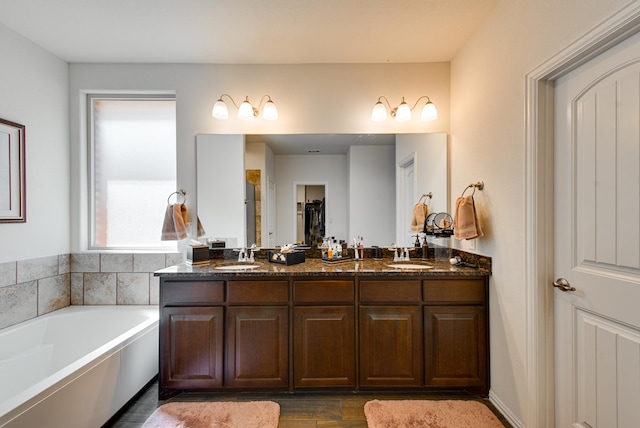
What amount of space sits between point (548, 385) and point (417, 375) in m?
0.74

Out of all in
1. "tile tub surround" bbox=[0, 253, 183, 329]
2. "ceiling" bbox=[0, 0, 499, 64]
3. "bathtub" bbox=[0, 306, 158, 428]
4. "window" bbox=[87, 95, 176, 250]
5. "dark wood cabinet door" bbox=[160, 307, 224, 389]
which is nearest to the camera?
"bathtub" bbox=[0, 306, 158, 428]

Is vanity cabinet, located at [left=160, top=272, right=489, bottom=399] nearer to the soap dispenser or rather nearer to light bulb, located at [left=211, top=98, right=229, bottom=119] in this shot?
the soap dispenser

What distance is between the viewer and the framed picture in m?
2.19

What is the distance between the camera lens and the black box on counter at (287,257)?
2.40m

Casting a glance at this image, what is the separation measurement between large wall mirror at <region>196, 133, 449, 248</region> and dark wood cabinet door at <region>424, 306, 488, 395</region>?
797 mm

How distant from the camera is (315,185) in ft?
9.27

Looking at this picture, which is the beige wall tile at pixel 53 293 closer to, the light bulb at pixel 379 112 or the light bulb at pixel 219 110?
the light bulb at pixel 219 110

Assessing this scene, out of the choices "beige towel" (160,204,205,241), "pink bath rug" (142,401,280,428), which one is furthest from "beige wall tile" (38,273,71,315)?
"pink bath rug" (142,401,280,428)

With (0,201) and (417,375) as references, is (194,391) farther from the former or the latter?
(0,201)

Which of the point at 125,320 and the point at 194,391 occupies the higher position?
the point at 125,320

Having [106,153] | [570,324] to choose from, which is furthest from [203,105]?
[570,324]

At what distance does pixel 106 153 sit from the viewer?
9.41 ft

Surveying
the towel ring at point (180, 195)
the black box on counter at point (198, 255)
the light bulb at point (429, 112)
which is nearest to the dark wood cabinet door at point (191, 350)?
the black box on counter at point (198, 255)

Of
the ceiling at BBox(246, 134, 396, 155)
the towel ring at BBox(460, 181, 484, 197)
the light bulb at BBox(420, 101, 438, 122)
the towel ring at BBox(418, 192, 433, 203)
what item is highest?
the light bulb at BBox(420, 101, 438, 122)
